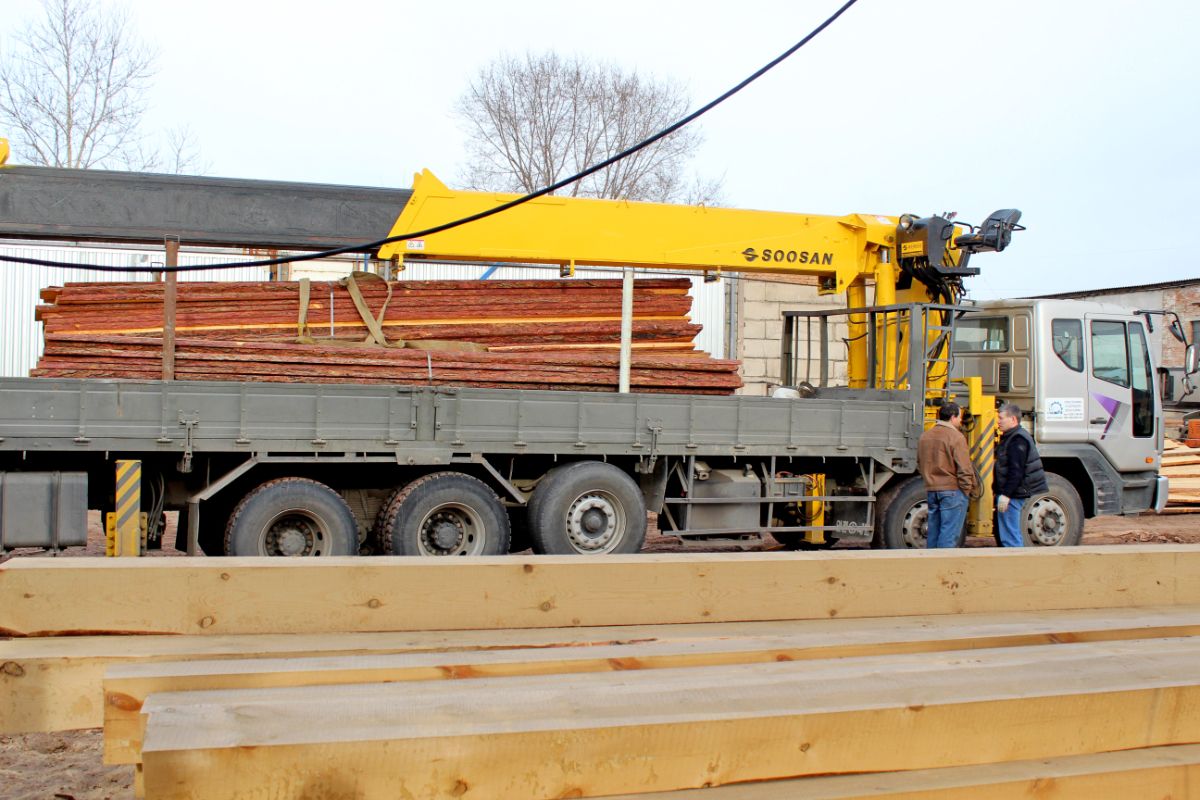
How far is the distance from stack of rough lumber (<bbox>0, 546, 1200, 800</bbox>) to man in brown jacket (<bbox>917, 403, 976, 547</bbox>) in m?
5.69

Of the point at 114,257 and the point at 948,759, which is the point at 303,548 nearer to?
the point at 948,759

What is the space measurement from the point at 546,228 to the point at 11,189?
13.7ft

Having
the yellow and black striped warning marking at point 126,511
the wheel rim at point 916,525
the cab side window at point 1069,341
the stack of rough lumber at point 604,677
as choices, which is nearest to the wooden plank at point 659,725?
the stack of rough lumber at point 604,677

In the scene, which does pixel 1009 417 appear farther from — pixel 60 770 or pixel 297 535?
pixel 60 770

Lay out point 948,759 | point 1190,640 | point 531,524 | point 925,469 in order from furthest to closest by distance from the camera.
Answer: point 925,469, point 531,524, point 1190,640, point 948,759

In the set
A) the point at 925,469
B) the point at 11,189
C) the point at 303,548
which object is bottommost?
the point at 303,548

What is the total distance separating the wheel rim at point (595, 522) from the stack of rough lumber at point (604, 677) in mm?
5446

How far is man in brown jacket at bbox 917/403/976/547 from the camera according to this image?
32.1 feet

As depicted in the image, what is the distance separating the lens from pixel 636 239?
1037cm

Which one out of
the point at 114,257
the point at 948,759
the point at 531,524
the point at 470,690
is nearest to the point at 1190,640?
the point at 948,759

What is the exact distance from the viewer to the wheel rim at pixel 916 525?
35.7 ft

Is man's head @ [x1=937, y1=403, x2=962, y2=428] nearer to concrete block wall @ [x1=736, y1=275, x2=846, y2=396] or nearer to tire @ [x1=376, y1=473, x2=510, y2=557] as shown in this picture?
tire @ [x1=376, y1=473, x2=510, y2=557]

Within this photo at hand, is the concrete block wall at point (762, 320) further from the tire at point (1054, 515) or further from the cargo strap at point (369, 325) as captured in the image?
the cargo strap at point (369, 325)

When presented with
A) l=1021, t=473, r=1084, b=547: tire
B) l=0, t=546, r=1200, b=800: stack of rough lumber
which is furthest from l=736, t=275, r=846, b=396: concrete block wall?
l=0, t=546, r=1200, b=800: stack of rough lumber
